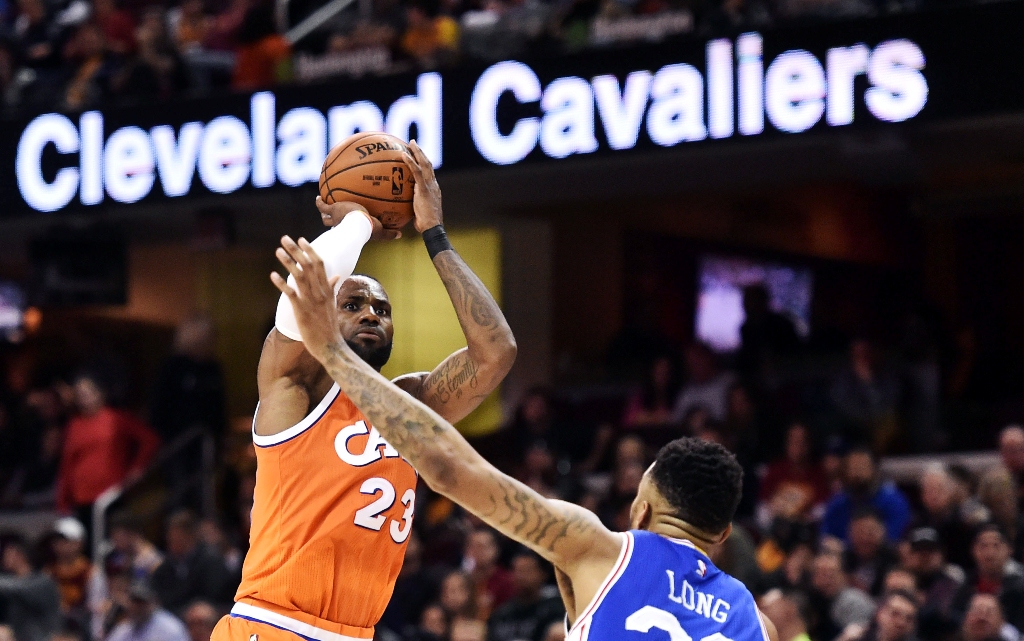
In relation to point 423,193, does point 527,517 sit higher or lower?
lower

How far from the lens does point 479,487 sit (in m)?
3.51

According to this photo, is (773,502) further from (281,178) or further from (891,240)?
(891,240)

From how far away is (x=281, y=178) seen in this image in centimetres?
1165

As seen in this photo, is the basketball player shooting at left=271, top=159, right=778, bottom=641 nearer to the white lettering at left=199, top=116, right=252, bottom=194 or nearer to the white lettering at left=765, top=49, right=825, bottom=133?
the white lettering at left=765, top=49, right=825, bottom=133

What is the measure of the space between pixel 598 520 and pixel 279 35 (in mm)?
10234

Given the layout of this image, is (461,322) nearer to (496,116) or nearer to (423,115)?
(496,116)

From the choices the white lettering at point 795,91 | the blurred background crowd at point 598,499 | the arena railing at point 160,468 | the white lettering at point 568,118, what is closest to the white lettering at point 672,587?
the blurred background crowd at point 598,499

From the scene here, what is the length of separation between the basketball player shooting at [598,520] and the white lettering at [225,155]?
27.2ft

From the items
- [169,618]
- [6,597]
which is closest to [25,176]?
[6,597]

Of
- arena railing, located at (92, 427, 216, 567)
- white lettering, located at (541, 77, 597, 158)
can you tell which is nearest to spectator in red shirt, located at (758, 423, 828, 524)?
white lettering, located at (541, 77, 597, 158)

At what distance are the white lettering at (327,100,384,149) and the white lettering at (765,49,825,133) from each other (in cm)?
294

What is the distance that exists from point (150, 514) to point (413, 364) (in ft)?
9.51

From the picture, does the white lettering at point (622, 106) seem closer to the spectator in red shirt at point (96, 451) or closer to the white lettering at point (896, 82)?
the white lettering at point (896, 82)

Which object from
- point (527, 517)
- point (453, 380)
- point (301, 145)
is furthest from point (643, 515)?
point (301, 145)
